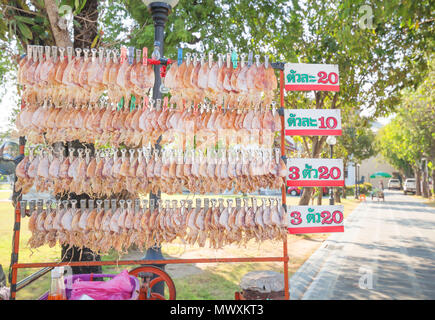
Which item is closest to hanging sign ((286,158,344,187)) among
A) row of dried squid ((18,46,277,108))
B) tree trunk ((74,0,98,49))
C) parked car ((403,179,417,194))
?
row of dried squid ((18,46,277,108))

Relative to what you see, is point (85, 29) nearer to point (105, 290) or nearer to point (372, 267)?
point (105, 290)

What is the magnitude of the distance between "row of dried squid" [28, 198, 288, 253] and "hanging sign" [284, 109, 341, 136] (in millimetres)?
979

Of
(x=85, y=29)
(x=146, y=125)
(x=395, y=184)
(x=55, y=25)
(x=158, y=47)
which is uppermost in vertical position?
(x=85, y=29)

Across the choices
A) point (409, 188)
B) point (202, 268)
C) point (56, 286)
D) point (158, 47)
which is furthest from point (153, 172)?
point (409, 188)

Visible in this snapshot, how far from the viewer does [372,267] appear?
7199mm

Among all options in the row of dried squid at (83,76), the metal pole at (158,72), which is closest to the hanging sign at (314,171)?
the metal pole at (158,72)

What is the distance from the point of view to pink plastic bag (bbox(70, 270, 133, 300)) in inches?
94.3

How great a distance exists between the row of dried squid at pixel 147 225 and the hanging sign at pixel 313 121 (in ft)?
3.21

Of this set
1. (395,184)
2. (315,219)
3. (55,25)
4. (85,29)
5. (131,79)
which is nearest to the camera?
(131,79)

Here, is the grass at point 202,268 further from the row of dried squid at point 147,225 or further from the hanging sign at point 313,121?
the hanging sign at point 313,121

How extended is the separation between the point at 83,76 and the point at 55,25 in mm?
1825

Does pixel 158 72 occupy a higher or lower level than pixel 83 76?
higher

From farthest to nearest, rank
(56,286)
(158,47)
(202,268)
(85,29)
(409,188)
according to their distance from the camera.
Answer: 1. (409,188)
2. (202,268)
3. (85,29)
4. (158,47)
5. (56,286)
